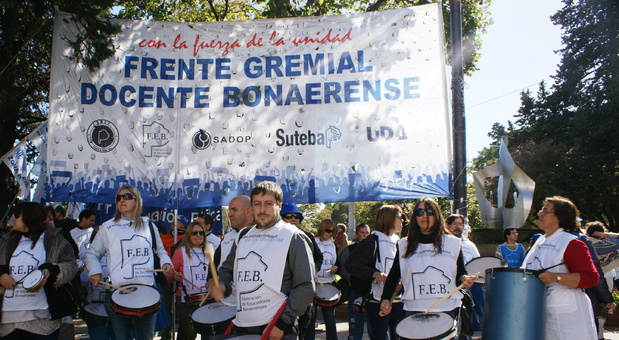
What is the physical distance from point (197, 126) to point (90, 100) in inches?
74.8

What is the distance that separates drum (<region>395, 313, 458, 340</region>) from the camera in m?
4.43

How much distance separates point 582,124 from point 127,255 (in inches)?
1319

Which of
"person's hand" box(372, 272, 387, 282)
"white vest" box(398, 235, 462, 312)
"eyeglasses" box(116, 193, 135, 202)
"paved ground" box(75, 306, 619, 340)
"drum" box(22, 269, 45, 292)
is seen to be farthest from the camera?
"paved ground" box(75, 306, 619, 340)

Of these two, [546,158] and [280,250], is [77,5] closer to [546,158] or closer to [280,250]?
[280,250]

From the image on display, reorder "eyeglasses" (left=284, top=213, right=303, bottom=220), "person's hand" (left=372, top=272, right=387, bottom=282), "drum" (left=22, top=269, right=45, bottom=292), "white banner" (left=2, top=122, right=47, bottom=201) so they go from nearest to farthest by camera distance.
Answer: "drum" (left=22, top=269, right=45, bottom=292) → "person's hand" (left=372, top=272, right=387, bottom=282) → "eyeglasses" (left=284, top=213, right=303, bottom=220) → "white banner" (left=2, top=122, right=47, bottom=201)

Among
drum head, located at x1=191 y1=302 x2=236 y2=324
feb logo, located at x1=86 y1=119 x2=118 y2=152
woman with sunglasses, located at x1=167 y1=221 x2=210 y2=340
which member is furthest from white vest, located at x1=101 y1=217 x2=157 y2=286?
feb logo, located at x1=86 y1=119 x2=118 y2=152

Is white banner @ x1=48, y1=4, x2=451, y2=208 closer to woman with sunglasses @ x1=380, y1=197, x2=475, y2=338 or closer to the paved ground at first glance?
the paved ground

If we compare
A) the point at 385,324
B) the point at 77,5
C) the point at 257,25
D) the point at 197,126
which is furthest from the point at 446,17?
the point at 385,324

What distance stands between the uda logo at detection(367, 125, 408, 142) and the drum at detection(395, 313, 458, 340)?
526 centimetres

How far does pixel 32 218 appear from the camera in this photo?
5.61 m

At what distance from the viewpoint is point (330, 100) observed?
32.8 ft

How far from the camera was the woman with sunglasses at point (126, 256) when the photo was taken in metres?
5.63

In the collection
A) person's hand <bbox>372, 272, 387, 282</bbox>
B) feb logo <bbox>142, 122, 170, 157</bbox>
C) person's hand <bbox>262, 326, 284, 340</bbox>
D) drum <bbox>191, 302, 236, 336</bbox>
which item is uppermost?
feb logo <bbox>142, 122, 170, 157</bbox>

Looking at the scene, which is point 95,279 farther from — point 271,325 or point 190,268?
point 271,325
